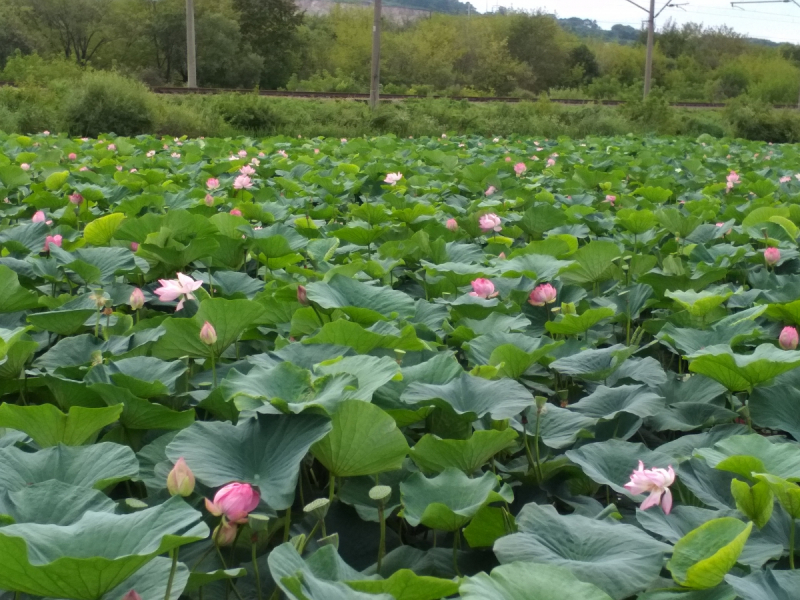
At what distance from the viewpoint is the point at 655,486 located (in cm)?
102

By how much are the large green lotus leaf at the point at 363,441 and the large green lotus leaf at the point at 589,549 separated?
0.61 ft

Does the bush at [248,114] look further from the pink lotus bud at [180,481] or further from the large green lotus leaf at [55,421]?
the pink lotus bud at [180,481]

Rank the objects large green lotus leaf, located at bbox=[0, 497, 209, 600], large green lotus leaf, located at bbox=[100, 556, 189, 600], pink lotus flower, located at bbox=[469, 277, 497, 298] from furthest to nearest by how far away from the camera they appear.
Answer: pink lotus flower, located at bbox=[469, 277, 497, 298] → large green lotus leaf, located at bbox=[100, 556, 189, 600] → large green lotus leaf, located at bbox=[0, 497, 209, 600]

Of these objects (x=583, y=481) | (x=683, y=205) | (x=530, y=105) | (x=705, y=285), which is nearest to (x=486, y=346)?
(x=583, y=481)

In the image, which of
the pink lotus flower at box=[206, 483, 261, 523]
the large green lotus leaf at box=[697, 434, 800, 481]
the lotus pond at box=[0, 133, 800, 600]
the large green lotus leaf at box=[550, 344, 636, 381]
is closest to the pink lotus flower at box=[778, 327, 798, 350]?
the lotus pond at box=[0, 133, 800, 600]

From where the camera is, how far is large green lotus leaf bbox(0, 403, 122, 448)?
112 centimetres

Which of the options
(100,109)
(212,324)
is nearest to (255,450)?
(212,324)

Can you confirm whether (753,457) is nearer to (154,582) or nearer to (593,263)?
(154,582)

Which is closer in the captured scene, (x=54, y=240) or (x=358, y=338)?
(x=358, y=338)

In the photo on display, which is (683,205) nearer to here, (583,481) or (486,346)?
(486,346)

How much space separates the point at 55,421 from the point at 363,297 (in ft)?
2.44

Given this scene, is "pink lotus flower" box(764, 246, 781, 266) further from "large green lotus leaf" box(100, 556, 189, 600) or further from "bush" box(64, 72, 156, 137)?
"bush" box(64, 72, 156, 137)

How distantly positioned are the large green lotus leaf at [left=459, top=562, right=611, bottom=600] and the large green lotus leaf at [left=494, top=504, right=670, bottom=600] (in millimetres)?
98

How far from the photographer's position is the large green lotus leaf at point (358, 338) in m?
1.40
